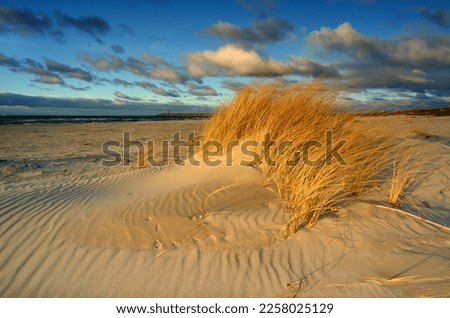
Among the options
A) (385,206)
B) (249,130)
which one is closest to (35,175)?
(249,130)

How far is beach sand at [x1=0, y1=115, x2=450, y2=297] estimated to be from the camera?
2627 mm

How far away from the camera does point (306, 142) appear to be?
4.46 metres

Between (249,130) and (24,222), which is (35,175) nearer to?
(24,222)

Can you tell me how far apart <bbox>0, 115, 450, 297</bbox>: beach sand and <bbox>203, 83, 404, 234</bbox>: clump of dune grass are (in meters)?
0.20

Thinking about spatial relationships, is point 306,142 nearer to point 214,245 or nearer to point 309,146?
point 309,146

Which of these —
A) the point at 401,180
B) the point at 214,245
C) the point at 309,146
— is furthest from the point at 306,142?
the point at 214,245

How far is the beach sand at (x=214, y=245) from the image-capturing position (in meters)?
2.63

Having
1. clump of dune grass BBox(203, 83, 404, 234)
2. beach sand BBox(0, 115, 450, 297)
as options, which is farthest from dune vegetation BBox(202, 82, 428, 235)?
beach sand BBox(0, 115, 450, 297)

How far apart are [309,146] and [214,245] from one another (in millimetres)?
2041

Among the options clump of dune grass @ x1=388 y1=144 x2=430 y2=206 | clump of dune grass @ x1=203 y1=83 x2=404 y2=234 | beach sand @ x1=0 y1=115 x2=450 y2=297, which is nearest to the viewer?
beach sand @ x1=0 y1=115 x2=450 y2=297

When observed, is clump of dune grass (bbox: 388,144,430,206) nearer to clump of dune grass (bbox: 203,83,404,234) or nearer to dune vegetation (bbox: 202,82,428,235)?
dune vegetation (bbox: 202,82,428,235)

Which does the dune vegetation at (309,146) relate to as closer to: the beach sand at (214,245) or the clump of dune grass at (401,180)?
the clump of dune grass at (401,180)

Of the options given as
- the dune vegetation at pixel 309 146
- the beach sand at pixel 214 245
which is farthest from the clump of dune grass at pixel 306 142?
the beach sand at pixel 214 245
